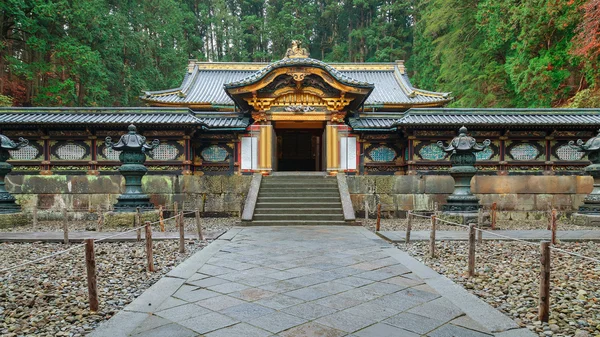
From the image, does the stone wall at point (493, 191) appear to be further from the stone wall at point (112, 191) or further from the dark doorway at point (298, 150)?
the dark doorway at point (298, 150)

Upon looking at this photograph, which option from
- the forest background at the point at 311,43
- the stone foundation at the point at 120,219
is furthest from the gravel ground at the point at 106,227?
the forest background at the point at 311,43

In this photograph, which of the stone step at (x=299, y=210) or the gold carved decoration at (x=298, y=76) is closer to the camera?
the stone step at (x=299, y=210)

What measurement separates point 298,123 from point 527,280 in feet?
33.9

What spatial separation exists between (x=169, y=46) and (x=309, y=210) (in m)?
26.5

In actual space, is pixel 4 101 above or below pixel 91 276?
above

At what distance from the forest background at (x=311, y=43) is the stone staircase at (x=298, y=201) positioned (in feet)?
39.1

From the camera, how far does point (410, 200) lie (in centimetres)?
1232

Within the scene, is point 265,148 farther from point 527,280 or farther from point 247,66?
point 247,66

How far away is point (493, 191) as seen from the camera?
12.3 m

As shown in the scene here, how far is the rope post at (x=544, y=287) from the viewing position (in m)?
3.36

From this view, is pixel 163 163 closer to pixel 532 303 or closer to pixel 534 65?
pixel 532 303

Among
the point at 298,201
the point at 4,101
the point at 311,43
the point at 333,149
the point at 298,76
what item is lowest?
the point at 298,201

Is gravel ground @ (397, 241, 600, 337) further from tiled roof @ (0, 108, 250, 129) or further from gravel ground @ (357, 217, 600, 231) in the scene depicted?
tiled roof @ (0, 108, 250, 129)

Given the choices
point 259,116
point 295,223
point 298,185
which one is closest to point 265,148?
point 259,116
